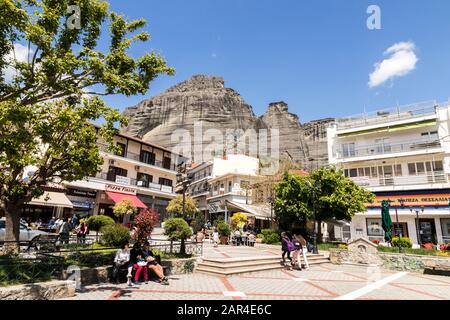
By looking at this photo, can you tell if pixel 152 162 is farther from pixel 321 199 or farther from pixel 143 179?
pixel 321 199

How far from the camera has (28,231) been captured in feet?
48.6

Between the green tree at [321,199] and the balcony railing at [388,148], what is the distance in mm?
8356

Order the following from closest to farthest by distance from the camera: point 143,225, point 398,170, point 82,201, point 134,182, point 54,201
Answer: point 143,225 < point 54,201 < point 82,201 < point 398,170 < point 134,182

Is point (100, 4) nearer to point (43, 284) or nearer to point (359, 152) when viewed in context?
point (43, 284)

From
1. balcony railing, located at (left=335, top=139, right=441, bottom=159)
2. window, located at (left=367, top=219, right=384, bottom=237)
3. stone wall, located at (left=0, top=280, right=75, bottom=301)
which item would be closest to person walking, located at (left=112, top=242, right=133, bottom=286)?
stone wall, located at (left=0, top=280, right=75, bottom=301)

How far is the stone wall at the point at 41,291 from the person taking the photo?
5676 mm

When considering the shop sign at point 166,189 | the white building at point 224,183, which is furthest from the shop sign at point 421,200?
the shop sign at point 166,189

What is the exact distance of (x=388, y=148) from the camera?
27.3m

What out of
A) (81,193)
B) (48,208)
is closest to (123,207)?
(81,193)

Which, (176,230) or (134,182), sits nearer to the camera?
(176,230)

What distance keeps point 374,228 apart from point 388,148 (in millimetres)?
8163

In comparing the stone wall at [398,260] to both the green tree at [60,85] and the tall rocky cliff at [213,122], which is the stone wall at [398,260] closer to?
the green tree at [60,85]

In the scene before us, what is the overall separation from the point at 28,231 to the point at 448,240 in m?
30.5
